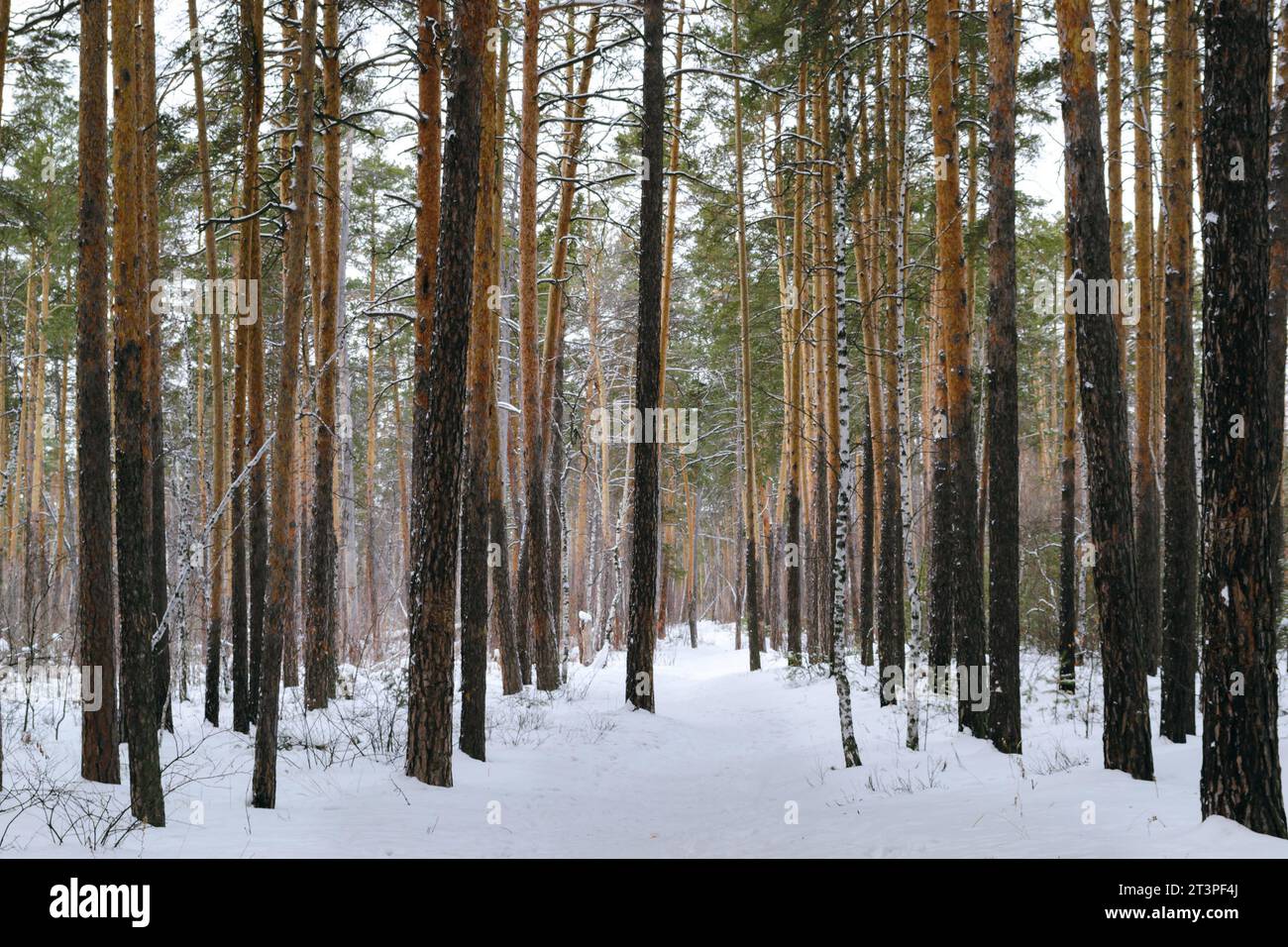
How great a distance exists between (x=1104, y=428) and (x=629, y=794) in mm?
5298

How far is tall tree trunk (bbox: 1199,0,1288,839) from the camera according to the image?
4.58m

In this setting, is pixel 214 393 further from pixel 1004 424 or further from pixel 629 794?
pixel 1004 424

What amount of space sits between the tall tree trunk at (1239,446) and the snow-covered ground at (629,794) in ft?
1.11

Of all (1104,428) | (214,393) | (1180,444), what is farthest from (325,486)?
(1180,444)

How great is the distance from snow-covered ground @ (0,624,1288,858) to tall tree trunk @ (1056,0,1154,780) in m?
0.56

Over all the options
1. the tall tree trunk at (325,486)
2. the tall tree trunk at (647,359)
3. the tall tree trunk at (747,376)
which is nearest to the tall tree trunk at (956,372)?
the tall tree trunk at (647,359)

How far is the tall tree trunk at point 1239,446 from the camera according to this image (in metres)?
4.58

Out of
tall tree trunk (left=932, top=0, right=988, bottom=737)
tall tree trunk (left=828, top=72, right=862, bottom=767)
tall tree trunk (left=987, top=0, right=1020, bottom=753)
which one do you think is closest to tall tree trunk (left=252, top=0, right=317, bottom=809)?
tall tree trunk (left=828, top=72, right=862, bottom=767)

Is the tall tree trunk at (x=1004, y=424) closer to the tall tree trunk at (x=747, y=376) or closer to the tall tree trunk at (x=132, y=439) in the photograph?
the tall tree trunk at (x=747, y=376)

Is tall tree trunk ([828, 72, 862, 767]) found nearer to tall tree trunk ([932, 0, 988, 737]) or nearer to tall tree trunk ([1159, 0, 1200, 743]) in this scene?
tall tree trunk ([932, 0, 988, 737])

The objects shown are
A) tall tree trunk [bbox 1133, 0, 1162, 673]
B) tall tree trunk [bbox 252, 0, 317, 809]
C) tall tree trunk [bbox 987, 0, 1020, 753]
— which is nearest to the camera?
tall tree trunk [bbox 252, 0, 317, 809]

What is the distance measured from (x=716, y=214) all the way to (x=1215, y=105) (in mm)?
12775
